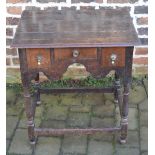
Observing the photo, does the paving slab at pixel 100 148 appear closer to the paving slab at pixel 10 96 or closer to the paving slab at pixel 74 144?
the paving slab at pixel 74 144

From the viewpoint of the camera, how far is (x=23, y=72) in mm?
2457

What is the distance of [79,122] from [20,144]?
55 cm

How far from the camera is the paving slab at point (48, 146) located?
279cm

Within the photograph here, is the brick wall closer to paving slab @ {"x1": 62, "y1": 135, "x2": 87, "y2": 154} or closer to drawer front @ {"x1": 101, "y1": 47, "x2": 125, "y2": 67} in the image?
drawer front @ {"x1": 101, "y1": 47, "x2": 125, "y2": 67}

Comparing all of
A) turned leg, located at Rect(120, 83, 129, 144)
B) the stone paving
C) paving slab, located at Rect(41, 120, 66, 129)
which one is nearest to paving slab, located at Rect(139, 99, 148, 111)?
the stone paving

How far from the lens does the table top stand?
7.70 feet

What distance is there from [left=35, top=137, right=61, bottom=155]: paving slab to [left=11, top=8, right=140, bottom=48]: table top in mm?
927

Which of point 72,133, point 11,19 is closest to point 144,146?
point 72,133

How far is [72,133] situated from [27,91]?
518 millimetres

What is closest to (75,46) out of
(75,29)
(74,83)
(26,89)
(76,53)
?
(76,53)

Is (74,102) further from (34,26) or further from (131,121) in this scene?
(34,26)

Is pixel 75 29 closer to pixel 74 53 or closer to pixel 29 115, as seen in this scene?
pixel 74 53

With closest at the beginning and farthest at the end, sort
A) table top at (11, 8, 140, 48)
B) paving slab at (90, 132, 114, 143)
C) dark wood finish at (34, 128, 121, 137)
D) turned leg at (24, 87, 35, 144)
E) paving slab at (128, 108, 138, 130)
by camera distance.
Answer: table top at (11, 8, 140, 48)
turned leg at (24, 87, 35, 144)
dark wood finish at (34, 128, 121, 137)
paving slab at (90, 132, 114, 143)
paving slab at (128, 108, 138, 130)
